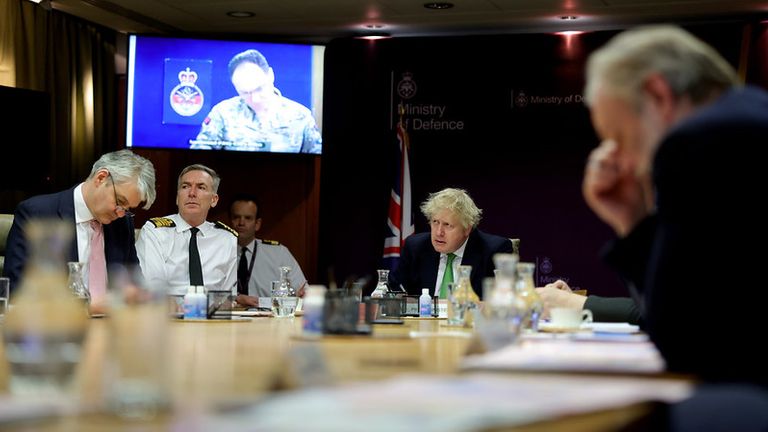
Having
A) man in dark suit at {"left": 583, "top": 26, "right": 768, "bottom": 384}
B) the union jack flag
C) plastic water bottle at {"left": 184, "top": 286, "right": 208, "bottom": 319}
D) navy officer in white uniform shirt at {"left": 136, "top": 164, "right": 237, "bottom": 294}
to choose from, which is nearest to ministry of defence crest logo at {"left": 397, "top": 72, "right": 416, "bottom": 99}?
the union jack flag

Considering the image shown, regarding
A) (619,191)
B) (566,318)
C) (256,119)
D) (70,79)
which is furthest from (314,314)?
(70,79)

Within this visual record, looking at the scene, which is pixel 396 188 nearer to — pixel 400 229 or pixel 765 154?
pixel 400 229

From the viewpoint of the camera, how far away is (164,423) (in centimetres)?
101

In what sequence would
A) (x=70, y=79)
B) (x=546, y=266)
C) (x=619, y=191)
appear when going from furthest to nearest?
(x=546, y=266), (x=70, y=79), (x=619, y=191)

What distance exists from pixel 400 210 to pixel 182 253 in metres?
2.56

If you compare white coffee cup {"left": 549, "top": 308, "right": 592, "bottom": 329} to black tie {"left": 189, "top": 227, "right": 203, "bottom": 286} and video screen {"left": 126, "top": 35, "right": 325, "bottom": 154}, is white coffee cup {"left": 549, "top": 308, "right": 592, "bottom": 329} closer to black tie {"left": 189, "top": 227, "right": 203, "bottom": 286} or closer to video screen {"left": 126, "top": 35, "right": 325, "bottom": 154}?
black tie {"left": 189, "top": 227, "right": 203, "bottom": 286}

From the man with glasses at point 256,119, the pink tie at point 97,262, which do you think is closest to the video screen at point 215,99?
the man with glasses at point 256,119

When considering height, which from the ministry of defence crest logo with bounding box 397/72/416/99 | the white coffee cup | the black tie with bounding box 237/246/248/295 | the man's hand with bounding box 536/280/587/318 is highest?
the ministry of defence crest logo with bounding box 397/72/416/99

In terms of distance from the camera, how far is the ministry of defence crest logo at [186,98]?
7.75m

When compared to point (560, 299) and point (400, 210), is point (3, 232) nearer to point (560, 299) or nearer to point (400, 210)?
point (560, 299)

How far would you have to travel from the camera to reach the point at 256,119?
7.75 meters

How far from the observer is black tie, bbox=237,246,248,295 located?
23.4 ft

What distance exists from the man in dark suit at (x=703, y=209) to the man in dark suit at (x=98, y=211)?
10.1 ft

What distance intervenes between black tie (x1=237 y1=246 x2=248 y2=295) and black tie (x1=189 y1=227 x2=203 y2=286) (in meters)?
1.36
